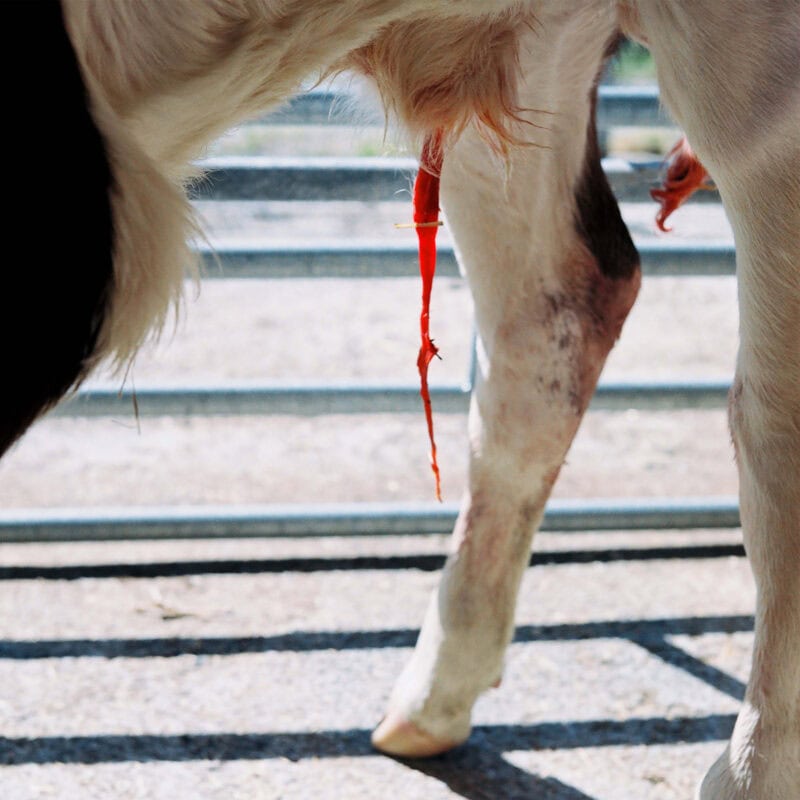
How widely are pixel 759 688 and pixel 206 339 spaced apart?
121 inches

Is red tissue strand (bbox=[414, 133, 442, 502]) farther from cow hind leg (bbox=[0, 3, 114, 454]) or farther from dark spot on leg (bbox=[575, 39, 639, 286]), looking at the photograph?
cow hind leg (bbox=[0, 3, 114, 454])

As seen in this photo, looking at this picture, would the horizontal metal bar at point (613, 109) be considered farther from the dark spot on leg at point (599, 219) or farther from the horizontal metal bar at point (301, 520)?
the horizontal metal bar at point (301, 520)

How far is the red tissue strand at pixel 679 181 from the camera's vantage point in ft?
6.59

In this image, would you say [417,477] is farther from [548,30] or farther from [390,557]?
[548,30]

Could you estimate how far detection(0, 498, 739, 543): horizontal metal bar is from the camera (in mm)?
2566

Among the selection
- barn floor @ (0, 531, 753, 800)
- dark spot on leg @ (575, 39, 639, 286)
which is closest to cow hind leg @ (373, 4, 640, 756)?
dark spot on leg @ (575, 39, 639, 286)

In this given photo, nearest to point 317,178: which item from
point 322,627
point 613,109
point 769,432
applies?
point 613,109

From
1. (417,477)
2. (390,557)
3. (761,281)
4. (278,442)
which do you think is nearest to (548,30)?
(761,281)

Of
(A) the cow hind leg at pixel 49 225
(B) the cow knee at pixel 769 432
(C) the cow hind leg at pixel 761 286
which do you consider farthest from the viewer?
(B) the cow knee at pixel 769 432

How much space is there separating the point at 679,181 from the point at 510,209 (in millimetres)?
361

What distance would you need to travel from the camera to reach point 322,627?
2.37 metres

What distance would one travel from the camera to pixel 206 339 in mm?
4363

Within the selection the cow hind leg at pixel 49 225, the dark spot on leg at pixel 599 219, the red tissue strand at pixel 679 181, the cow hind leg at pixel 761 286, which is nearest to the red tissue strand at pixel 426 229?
the dark spot on leg at pixel 599 219

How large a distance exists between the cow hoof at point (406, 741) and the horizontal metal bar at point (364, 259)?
104cm
